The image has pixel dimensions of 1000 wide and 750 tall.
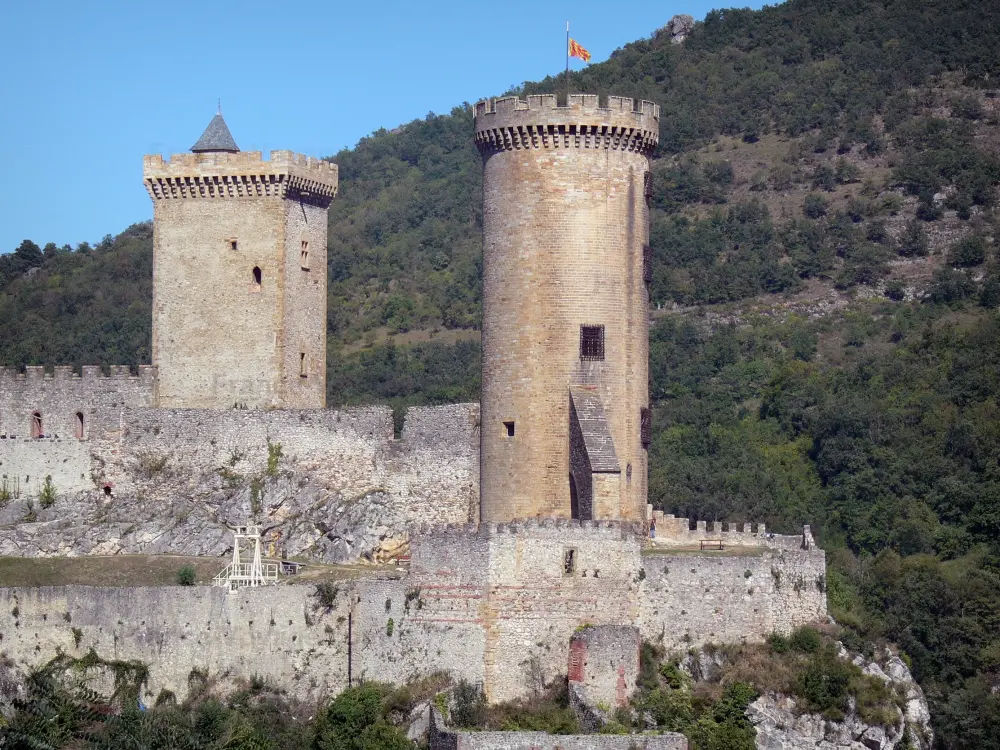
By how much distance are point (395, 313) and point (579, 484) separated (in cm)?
5661

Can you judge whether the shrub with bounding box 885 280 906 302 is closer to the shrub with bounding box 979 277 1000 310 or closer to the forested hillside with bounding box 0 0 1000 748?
the forested hillside with bounding box 0 0 1000 748

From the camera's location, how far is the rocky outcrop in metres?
44.1

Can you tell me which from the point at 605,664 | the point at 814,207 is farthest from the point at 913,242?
the point at 605,664

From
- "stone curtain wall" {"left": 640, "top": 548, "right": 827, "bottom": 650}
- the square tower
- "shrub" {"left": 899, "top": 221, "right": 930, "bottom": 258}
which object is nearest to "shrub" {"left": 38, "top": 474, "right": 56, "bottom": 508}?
the square tower

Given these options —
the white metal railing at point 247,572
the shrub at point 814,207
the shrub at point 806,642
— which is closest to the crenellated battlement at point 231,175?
the white metal railing at point 247,572

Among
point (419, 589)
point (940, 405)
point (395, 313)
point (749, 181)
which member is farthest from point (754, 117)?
point (419, 589)

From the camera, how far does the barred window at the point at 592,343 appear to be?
49.4 metres

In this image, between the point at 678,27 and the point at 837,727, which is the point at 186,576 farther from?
the point at 678,27

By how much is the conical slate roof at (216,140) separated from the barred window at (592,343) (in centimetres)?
1202

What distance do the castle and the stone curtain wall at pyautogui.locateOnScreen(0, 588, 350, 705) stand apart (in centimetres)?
5

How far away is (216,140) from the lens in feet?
188

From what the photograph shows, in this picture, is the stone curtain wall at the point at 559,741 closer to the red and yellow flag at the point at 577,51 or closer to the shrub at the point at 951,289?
the red and yellow flag at the point at 577,51

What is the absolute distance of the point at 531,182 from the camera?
49719mm

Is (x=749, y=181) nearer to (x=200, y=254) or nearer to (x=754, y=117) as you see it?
(x=754, y=117)
